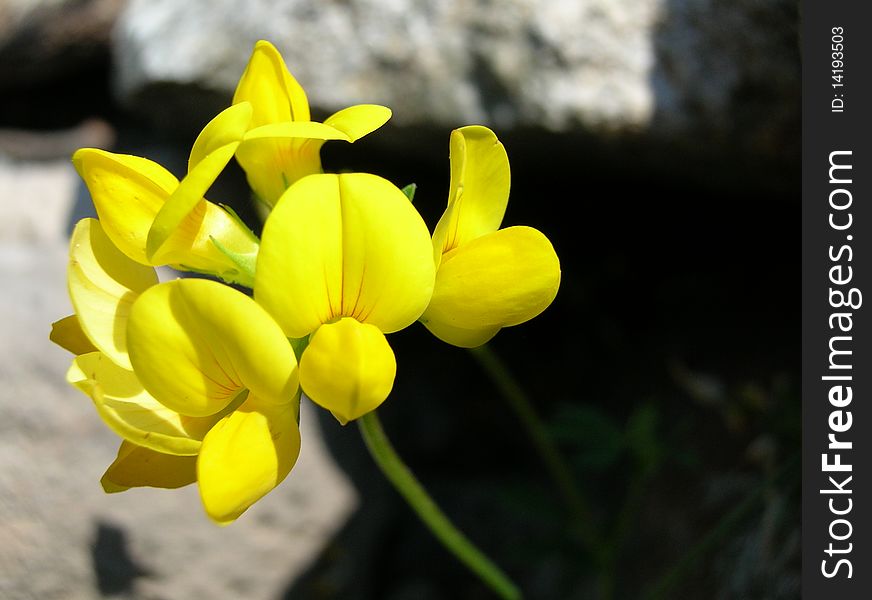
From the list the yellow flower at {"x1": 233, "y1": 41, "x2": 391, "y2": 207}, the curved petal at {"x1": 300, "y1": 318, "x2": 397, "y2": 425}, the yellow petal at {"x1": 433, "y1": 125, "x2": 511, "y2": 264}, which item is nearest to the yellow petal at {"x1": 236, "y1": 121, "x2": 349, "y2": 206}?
the yellow flower at {"x1": 233, "y1": 41, "x2": 391, "y2": 207}

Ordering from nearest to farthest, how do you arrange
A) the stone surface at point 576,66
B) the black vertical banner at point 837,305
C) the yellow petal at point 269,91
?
the yellow petal at point 269,91, the black vertical banner at point 837,305, the stone surface at point 576,66

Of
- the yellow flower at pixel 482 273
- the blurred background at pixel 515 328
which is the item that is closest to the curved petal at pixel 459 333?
the yellow flower at pixel 482 273

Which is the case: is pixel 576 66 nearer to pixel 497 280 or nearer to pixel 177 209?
pixel 497 280

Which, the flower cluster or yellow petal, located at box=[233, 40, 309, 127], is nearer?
the flower cluster

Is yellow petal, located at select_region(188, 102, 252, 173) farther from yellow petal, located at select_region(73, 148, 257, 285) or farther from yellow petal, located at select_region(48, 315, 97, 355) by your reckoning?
yellow petal, located at select_region(48, 315, 97, 355)

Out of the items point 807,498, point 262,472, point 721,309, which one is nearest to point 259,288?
point 262,472

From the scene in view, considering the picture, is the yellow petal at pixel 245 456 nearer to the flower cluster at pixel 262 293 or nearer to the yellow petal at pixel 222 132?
the flower cluster at pixel 262 293

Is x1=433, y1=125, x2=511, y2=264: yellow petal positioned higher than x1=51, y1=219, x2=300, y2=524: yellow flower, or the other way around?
x1=433, y1=125, x2=511, y2=264: yellow petal

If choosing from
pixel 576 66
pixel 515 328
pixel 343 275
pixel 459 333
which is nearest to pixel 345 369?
pixel 343 275

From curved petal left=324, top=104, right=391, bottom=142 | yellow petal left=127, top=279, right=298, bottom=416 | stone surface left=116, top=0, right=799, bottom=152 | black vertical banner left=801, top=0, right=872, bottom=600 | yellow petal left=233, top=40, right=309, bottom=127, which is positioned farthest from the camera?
stone surface left=116, top=0, right=799, bottom=152
